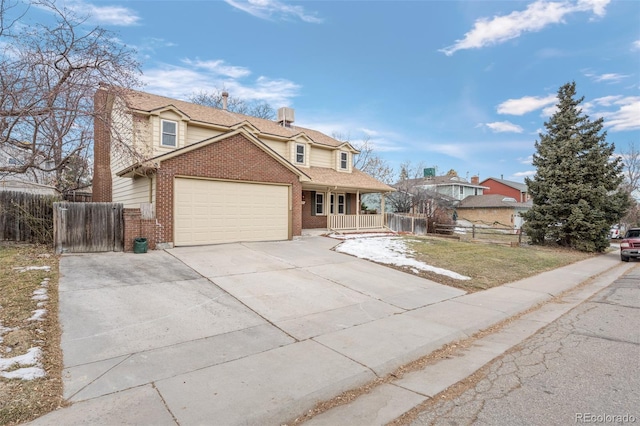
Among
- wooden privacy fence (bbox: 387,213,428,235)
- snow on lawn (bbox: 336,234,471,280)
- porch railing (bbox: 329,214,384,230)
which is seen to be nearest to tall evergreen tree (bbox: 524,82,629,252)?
wooden privacy fence (bbox: 387,213,428,235)

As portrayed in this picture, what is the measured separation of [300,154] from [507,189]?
138ft

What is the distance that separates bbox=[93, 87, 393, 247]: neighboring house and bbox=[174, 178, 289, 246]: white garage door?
4 centimetres

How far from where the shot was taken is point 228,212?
13.3 m

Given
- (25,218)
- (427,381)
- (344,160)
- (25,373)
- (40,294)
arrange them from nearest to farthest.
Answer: (25,373)
(427,381)
(40,294)
(25,218)
(344,160)

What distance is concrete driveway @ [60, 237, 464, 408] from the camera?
13.9 ft

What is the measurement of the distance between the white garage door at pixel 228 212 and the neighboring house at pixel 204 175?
0.04 meters

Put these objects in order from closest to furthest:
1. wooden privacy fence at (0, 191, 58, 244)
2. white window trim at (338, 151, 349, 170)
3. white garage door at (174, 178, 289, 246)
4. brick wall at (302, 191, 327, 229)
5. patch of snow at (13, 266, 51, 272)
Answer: patch of snow at (13, 266, 51, 272) < wooden privacy fence at (0, 191, 58, 244) < white garage door at (174, 178, 289, 246) < brick wall at (302, 191, 327, 229) < white window trim at (338, 151, 349, 170)

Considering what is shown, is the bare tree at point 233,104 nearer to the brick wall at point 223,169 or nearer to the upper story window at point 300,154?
the upper story window at point 300,154

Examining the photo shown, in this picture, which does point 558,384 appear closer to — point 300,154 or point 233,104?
point 300,154

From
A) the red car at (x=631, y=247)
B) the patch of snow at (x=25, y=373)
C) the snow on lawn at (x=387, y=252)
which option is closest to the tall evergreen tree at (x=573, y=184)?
the red car at (x=631, y=247)

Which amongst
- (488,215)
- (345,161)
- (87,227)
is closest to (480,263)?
(345,161)

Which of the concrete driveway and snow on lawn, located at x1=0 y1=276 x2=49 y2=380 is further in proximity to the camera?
the concrete driveway

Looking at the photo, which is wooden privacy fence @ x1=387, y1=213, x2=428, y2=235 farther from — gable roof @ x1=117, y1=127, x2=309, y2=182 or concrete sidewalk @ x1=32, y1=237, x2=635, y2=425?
concrete sidewalk @ x1=32, y1=237, x2=635, y2=425
